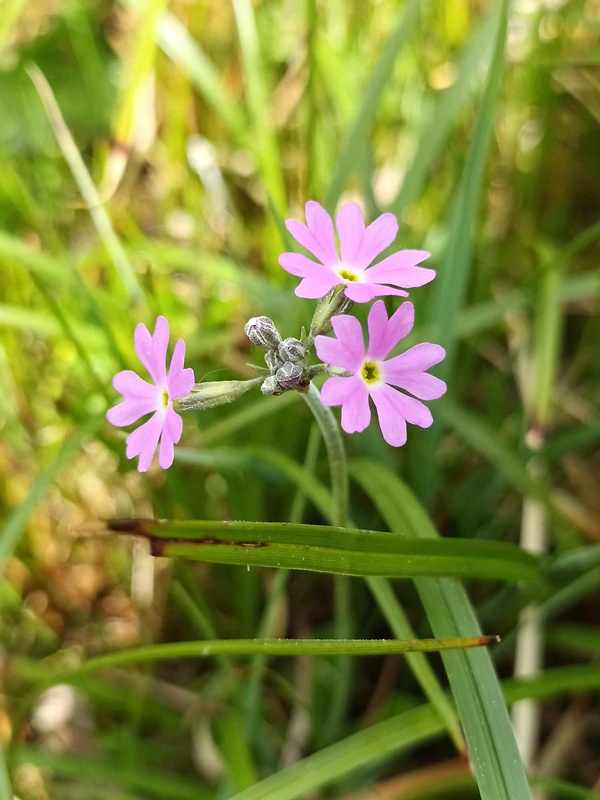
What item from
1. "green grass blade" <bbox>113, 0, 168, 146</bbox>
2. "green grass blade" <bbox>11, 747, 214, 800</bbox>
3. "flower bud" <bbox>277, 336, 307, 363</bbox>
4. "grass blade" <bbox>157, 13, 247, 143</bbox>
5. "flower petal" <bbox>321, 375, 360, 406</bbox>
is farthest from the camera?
"grass blade" <bbox>157, 13, 247, 143</bbox>

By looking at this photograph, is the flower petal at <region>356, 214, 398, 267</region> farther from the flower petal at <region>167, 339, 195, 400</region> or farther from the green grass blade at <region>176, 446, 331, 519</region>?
the green grass blade at <region>176, 446, 331, 519</region>

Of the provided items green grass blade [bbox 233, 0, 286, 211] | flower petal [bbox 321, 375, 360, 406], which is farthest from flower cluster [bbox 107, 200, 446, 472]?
green grass blade [bbox 233, 0, 286, 211]

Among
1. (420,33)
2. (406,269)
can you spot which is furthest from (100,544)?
(420,33)

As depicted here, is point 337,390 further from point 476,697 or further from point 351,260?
point 476,697

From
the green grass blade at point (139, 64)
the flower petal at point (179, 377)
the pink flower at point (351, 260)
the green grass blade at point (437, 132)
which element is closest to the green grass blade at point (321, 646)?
the flower petal at point (179, 377)

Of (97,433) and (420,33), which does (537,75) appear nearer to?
(420,33)
